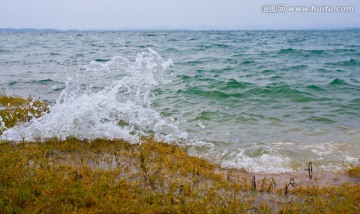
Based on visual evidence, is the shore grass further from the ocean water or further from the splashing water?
the ocean water

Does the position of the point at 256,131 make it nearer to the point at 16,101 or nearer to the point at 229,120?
the point at 229,120

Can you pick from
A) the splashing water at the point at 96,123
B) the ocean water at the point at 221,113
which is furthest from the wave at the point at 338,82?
the splashing water at the point at 96,123

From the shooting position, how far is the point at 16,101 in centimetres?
1100

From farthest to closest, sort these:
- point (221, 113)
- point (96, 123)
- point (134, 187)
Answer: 1. point (221, 113)
2. point (96, 123)
3. point (134, 187)

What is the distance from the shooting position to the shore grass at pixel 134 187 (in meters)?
4.76

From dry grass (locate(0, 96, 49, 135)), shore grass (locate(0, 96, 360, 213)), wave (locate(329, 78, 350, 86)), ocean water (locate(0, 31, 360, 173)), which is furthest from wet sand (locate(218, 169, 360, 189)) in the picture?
wave (locate(329, 78, 350, 86))

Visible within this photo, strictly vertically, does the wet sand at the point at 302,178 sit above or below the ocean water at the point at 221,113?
below

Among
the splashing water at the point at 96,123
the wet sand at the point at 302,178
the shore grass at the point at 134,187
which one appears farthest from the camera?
the splashing water at the point at 96,123

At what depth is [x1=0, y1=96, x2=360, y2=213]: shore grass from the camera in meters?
4.76

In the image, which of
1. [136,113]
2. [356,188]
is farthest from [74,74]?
[356,188]

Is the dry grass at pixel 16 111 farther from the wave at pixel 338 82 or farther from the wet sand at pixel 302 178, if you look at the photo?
the wave at pixel 338 82

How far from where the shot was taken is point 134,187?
5449 millimetres

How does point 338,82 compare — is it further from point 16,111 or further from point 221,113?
point 16,111

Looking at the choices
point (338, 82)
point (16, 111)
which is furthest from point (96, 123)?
point (338, 82)
